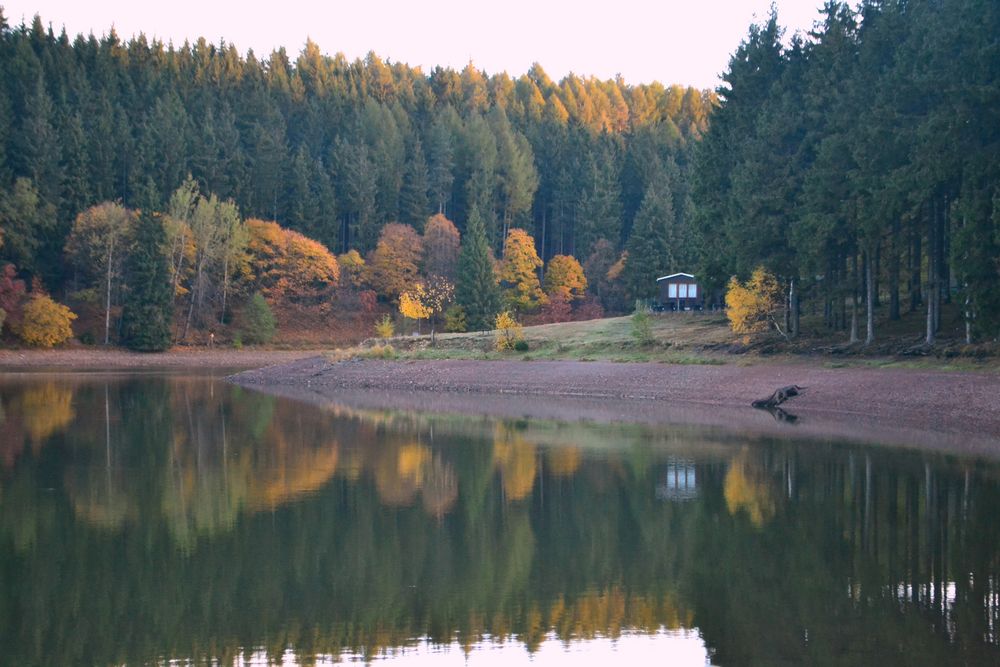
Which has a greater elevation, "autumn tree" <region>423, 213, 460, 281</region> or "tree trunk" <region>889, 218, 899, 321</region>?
"autumn tree" <region>423, 213, 460, 281</region>

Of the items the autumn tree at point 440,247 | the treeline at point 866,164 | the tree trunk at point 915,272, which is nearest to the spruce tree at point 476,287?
the autumn tree at point 440,247

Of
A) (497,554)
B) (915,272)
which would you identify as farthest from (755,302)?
(497,554)

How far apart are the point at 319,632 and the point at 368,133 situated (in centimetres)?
10528

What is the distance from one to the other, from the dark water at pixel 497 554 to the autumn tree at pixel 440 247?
7048 cm

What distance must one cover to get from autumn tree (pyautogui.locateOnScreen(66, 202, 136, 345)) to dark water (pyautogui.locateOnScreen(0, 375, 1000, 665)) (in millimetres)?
55736

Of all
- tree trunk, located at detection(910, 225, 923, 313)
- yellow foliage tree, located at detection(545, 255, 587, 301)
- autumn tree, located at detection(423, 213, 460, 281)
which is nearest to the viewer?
tree trunk, located at detection(910, 225, 923, 313)

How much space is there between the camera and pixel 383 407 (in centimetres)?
4772

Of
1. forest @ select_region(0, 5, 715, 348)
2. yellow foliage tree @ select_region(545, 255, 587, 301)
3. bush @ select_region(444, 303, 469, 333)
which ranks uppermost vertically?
forest @ select_region(0, 5, 715, 348)

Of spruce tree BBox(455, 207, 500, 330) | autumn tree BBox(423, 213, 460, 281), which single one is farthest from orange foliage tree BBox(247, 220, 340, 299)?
spruce tree BBox(455, 207, 500, 330)

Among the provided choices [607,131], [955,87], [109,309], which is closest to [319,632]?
[955,87]

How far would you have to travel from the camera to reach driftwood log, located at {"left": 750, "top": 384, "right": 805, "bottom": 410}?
140ft

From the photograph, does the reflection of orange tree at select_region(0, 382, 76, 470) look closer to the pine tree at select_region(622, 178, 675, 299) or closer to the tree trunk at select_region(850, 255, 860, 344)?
the tree trunk at select_region(850, 255, 860, 344)

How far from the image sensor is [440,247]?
103 m

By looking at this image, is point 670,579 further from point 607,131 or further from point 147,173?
point 607,131
